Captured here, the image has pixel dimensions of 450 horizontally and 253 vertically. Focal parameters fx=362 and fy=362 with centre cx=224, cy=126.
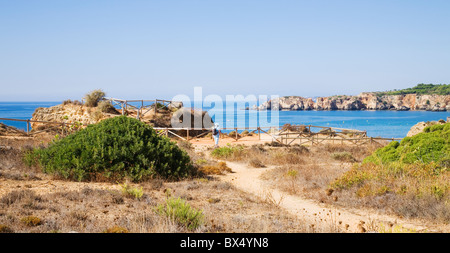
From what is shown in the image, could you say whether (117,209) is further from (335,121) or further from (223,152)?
(335,121)

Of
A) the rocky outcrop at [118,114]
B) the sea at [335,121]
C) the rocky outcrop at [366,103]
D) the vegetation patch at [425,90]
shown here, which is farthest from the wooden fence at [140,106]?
the vegetation patch at [425,90]

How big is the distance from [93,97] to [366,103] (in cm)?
16429

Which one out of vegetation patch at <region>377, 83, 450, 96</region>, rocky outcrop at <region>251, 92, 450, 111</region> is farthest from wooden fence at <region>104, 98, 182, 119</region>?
vegetation patch at <region>377, 83, 450, 96</region>

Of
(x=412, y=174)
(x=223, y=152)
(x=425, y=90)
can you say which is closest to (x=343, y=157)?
(x=223, y=152)

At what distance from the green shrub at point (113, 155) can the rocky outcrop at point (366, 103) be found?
146 metres

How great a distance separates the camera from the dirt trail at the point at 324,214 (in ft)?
21.7

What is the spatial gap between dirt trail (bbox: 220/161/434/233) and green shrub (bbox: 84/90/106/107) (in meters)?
22.2

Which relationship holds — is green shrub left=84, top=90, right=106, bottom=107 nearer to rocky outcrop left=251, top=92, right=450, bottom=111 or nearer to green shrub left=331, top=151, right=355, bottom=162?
green shrub left=331, top=151, right=355, bottom=162

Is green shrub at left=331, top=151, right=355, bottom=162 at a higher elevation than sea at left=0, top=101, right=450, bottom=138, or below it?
higher

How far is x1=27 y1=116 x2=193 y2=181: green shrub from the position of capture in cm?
1036
